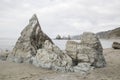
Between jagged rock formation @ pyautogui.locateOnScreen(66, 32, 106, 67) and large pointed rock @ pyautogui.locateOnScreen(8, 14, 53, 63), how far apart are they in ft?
8.21

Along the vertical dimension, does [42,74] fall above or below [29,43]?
below

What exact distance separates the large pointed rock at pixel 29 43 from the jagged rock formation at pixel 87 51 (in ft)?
8.21

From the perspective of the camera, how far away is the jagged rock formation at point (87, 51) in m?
14.5

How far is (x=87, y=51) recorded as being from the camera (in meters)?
14.7

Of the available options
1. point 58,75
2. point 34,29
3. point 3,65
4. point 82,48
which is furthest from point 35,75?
point 34,29

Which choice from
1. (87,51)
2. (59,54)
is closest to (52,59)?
(59,54)

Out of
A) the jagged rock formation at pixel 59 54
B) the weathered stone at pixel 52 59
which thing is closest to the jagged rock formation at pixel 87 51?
the jagged rock formation at pixel 59 54

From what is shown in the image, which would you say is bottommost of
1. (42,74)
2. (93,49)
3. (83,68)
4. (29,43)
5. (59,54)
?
(42,74)

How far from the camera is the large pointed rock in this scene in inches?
617

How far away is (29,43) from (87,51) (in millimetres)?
4095

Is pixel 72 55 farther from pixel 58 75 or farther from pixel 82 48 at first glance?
pixel 58 75

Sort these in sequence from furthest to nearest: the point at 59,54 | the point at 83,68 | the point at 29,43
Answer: the point at 29,43 < the point at 59,54 < the point at 83,68

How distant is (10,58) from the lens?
53.9 feet

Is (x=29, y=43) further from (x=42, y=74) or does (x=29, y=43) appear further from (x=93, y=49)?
(x=93, y=49)
